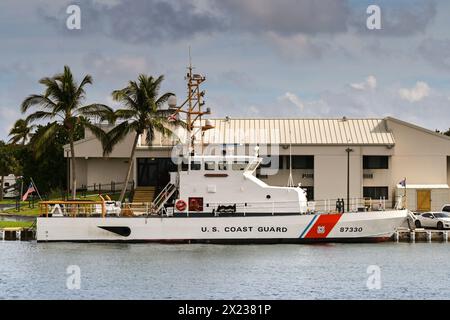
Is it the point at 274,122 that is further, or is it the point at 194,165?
the point at 274,122

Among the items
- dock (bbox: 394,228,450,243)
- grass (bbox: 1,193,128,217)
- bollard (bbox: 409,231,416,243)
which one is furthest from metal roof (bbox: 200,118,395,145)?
bollard (bbox: 409,231,416,243)

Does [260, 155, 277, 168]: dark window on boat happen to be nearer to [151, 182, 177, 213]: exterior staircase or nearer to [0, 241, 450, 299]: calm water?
[151, 182, 177, 213]: exterior staircase

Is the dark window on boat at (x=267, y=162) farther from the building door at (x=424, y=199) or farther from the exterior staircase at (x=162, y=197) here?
the exterior staircase at (x=162, y=197)

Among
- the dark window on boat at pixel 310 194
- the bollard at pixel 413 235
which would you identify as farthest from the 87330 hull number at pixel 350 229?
the dark window on boat at pixel 310 194

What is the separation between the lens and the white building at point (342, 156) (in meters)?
65.4

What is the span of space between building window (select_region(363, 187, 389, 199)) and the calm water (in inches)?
675

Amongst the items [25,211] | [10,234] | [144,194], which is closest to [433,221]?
[144,194]

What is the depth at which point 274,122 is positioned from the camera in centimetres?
6875

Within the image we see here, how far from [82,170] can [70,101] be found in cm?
1435

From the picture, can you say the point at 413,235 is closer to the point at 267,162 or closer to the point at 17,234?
the point at 267,162

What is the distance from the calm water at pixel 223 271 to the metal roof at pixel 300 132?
1806 centimetres

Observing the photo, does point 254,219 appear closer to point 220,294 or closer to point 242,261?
point 242,261
